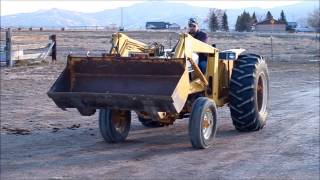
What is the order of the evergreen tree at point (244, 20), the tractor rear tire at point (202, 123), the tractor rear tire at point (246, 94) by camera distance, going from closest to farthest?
the tractor rear tire at point (202, 123)
the tractor rear tire at point (246, 94)
the evergreen tree at point (244, 20)

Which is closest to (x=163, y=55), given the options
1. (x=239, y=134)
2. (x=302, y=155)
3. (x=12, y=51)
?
(x=239, y=134)

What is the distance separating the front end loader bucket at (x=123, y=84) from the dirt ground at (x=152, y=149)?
0.77 m

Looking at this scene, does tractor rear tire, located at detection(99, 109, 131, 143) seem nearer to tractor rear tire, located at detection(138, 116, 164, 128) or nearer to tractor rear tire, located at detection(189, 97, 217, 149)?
tractor rear tire, located at detection(138, 116, 164, 128)

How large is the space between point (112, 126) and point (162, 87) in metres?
1.36

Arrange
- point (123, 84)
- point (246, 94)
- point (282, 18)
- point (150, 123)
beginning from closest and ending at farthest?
point (123, 84)
point (246, 94)
point (150, 123)
point (282, 18)

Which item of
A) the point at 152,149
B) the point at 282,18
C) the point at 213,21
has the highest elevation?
the point at 282,18

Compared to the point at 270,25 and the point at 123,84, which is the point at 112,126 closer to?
the point at 123,84

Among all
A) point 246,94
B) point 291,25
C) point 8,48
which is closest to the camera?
point 246,94

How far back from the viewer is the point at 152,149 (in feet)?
34.3

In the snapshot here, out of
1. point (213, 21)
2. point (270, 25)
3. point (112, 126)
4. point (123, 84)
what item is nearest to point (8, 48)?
point (213, 21)

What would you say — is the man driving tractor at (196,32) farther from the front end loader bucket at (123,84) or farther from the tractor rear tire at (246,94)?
the front end loader bucket at (123,84)

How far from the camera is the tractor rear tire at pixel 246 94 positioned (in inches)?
452

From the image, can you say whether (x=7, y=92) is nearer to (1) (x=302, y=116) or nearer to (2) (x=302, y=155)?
(1) (x=302, y=116)

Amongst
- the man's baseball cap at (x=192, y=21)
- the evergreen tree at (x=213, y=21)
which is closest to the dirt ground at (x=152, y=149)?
the man's baseball cap at (x=192, y=21)
